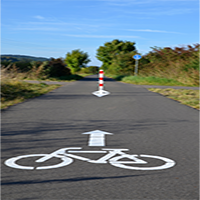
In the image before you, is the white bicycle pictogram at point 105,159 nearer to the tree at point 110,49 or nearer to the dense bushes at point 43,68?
the dense bushes at point 43,68

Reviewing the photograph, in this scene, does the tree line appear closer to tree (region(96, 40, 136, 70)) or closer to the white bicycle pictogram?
the white bicycle pictogram

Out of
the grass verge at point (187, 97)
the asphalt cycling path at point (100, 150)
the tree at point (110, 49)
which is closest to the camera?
the asphalt cycling path at point (100, 150)

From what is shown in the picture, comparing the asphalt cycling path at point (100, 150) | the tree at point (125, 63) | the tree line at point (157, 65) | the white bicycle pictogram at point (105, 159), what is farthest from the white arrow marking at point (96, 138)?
the tree at point (125, 63)

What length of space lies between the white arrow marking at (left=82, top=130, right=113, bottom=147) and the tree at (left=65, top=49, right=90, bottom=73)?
72.1 m

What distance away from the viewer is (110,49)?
262 feet

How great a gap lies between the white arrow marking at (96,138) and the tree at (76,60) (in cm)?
7211

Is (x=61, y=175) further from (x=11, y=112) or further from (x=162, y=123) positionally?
(x=11, y=112)

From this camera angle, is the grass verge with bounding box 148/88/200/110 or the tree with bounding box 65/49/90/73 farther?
the tree with bounding box 65/49/90/73

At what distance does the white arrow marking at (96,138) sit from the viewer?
553 cm

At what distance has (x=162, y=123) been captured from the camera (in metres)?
7.71

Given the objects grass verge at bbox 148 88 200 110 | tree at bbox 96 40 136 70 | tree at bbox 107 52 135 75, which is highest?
tree at bbox 96 40 136 70

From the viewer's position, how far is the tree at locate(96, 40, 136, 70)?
7688cm

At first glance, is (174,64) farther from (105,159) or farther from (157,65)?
(105,159)

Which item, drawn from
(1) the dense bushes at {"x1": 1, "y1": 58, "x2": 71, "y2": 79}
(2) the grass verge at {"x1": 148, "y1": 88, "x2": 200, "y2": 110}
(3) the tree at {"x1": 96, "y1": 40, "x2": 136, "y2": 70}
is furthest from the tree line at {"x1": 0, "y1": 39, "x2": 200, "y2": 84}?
(3) the tree at {"x1": 96, "y1": 40, "x2": 136, "y2": 70}
